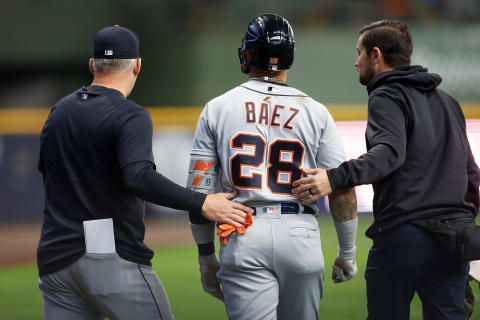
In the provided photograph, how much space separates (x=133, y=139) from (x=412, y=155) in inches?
51.4

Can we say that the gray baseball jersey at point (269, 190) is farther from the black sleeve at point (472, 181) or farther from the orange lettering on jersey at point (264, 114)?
the black sleeve at point (472, 181)

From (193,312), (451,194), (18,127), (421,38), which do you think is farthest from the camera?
(421,38)

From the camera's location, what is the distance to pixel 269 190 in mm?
3188

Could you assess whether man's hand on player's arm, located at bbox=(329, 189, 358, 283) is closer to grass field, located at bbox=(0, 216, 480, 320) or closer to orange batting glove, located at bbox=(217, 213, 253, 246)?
orange batting glove, located at bbox=(217, 213, 253, 246)

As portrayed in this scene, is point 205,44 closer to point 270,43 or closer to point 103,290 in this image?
point 270,43

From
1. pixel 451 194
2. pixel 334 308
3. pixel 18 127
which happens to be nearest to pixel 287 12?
pixel 18 127

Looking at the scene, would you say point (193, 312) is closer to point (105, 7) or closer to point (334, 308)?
point (334, 308)

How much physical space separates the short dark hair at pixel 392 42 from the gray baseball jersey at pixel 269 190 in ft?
1.93

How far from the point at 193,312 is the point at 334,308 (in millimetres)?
1222

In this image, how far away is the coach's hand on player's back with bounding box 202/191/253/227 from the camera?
10.4 ft

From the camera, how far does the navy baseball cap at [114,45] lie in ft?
10.7

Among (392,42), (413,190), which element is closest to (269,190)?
(413,190)

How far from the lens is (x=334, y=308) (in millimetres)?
6336

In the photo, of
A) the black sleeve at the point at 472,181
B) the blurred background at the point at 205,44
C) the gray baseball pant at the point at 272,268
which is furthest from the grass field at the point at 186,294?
the blurred background at the point at 205,44
